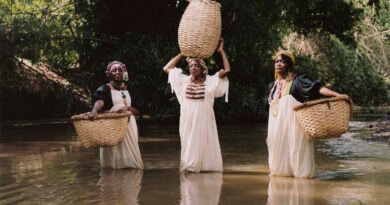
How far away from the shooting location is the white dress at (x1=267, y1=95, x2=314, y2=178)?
7109 millimetres

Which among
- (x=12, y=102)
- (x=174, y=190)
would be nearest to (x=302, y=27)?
(x=12, y=102)

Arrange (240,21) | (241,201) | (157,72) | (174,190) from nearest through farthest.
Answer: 1. (241,201)
2. (174,190)
3. (240,21)
4. (157,72)

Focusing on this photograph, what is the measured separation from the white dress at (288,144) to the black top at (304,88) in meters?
0.07

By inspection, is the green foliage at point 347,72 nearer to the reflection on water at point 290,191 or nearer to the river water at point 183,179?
the river water at point 183,179

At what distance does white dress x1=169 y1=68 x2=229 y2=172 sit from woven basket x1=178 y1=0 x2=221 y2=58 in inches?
15.6

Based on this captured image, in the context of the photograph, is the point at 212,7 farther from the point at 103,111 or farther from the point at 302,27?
the point at 302,27

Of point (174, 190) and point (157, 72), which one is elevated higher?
point (157, 72)

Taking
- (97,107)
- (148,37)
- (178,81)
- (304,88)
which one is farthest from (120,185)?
(148,37)

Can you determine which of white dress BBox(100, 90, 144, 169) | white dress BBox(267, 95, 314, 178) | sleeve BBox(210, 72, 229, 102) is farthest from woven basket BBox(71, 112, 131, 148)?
white dress BBox(267, 95, 314, 178)

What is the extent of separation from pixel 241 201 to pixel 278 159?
166 centimetres

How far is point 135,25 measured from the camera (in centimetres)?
1714

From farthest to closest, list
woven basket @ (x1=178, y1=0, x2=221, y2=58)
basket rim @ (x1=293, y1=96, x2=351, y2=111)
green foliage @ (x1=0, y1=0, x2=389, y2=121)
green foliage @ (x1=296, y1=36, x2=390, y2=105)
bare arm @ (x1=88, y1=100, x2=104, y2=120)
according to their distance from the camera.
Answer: green foliage @ (x1=296, y1=36, x2=390, y2=105)
green foliage @ (x1=0, y1=0, x2=389, y2=121)
woven basket @ (x1=178, y1=0, x2=221, y2=58)
bare arm @ (x1=88, y1=100, x2=104, y2=120)
basket rim @ (x1=293, y1=96, x2=351, y2=111)

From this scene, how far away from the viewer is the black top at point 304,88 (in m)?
7.02

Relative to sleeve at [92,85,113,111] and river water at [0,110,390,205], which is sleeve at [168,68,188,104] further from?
river water at [0,110,390,205]
